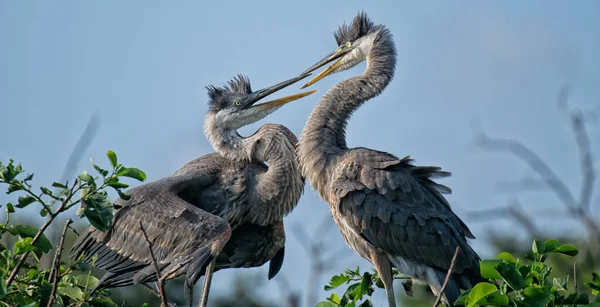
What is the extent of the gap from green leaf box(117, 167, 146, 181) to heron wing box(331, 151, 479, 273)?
87.0 inches

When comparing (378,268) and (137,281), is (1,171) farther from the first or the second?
(378,268)

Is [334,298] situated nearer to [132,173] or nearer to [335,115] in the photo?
[132,173]

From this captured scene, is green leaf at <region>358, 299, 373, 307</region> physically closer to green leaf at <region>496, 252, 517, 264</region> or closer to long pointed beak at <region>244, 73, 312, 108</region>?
green leaf at <region>496, 252, 517, 264</region>

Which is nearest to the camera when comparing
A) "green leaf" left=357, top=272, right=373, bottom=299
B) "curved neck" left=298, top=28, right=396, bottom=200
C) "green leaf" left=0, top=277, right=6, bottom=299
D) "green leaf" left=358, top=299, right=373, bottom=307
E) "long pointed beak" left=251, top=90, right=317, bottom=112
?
"green leaf" left=0, top=277, right=6, bottom=299

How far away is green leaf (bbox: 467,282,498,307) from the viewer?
4562 millimetres

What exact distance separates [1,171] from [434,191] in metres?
3.44

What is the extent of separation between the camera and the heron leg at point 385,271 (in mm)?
6602

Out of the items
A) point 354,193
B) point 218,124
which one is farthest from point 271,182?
point 354,193

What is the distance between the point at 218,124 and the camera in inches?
346

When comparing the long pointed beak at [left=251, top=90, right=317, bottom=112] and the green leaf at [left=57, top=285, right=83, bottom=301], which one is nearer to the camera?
the green leaf at [left=57, top=285, right=83, bottom=301]

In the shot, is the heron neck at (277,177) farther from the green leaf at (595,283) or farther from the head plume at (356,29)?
the green leaf at (595,283)

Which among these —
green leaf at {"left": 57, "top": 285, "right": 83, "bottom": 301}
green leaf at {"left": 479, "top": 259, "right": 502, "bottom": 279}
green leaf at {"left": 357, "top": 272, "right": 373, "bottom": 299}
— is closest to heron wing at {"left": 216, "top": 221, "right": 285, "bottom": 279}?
green leaf at {"left": 357, "top": 272, "right": 373, "bottom": 299}

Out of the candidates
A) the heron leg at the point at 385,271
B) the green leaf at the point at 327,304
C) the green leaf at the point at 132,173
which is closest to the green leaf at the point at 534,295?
the green leaf at the point at 327,304

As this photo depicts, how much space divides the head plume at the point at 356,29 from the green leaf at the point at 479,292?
3.91 meters
